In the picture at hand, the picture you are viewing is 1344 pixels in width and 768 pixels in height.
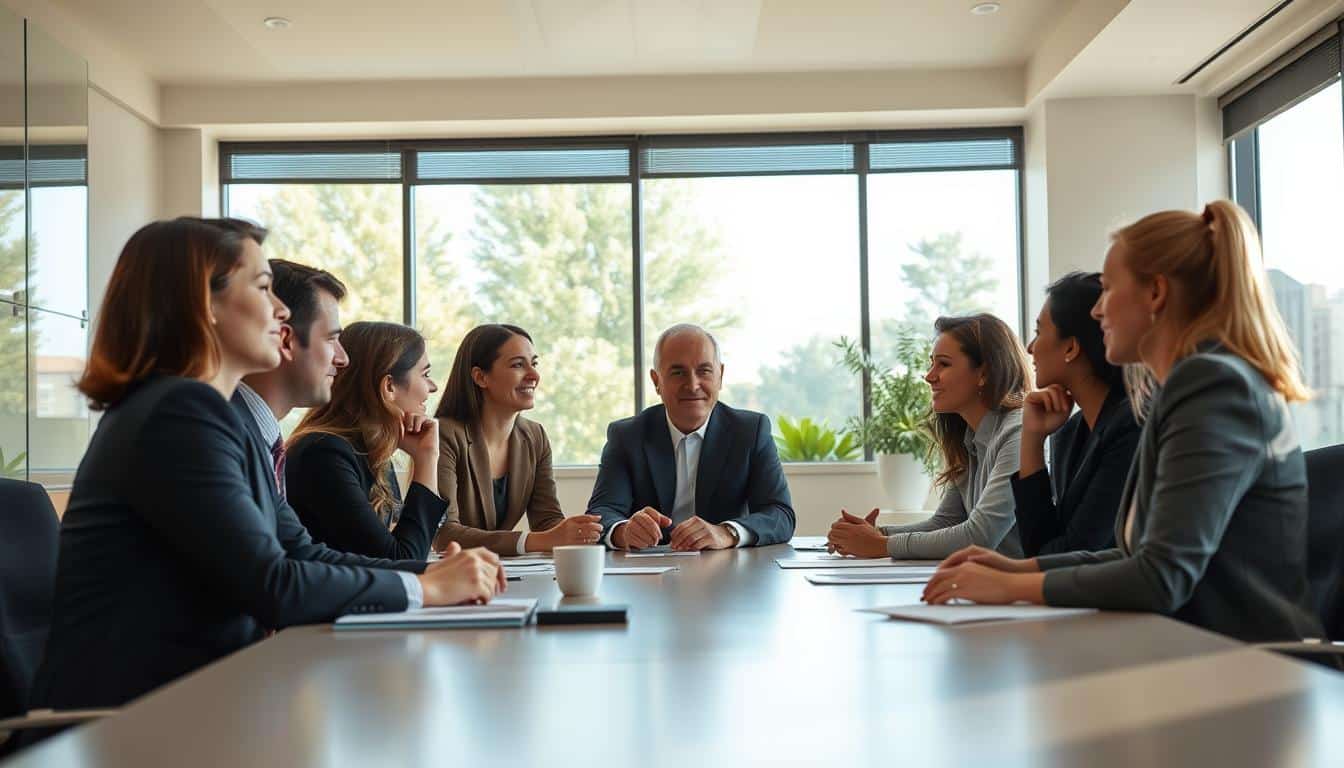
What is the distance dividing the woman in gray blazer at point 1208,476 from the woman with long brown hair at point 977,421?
1.02 meters

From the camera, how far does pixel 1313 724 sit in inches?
38.5

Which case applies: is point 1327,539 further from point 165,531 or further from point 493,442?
point 493,442

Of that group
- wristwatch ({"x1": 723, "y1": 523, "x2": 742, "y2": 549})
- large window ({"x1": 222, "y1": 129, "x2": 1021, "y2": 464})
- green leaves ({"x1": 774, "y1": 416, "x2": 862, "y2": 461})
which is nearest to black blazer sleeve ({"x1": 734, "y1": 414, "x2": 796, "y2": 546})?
wristwatch ({"x1": 723, "y1": 523, "x2": 742, "y2": 549})

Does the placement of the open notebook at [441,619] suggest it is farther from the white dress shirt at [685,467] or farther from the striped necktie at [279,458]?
the white dress shirt at [685,467]

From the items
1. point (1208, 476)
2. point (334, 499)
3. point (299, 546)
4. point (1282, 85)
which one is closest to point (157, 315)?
point (299, 546)

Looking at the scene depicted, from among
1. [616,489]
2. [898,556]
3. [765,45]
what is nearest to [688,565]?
[898,556]

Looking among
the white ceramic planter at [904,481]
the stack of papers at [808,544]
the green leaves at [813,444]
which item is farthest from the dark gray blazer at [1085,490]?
the green leaves at [813,444]

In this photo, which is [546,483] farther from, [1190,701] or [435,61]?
[435,61]

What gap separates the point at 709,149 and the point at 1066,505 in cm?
515

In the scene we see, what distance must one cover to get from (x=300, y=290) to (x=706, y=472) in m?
1.45

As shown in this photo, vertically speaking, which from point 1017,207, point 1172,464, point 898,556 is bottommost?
point 898,556

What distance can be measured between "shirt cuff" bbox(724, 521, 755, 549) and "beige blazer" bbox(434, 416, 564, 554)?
2.13ft

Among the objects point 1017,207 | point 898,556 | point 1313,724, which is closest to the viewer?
point 1313,724

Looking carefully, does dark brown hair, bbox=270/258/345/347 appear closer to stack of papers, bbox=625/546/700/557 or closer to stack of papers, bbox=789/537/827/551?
stack of papers, bbox=625/546/700/557
